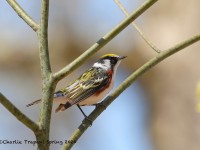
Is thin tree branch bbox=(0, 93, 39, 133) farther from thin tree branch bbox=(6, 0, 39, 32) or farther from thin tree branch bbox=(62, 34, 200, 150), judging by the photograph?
thin tree branch bbox=(6, 0, 39, 32)

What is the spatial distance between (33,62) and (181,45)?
7.54 m

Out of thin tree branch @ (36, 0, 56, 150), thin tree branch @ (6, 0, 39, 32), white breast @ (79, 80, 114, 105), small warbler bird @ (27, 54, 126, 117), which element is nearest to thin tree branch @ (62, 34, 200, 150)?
thin tree branch @ (36, 0, 56, 150)

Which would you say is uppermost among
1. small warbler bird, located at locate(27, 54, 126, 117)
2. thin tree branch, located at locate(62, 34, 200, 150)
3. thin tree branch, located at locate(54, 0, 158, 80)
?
thin tree branch, located at locate(54, 0, 158, 80)

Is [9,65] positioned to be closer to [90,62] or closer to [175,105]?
[90,62]

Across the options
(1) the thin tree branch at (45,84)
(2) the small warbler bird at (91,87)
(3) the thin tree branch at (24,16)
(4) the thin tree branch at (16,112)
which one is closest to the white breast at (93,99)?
(2) the small warbler bird at (91,87)

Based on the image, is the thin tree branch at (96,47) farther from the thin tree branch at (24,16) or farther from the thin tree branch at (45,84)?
the thin tree branch at (24,16)

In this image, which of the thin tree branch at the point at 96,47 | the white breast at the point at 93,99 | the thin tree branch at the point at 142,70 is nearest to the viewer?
the thin tree branch at the point at 96,47

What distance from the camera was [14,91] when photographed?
986 centimetres

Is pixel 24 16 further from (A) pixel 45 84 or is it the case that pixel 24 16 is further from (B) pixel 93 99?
(B) pixel 93 99

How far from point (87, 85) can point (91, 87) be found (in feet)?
0.32

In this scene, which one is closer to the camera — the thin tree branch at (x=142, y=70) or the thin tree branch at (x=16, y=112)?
the thin tree branch at (x=16, y=112)

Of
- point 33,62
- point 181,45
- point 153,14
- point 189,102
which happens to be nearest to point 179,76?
point 189,102

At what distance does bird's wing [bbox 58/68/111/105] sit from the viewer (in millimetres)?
4195

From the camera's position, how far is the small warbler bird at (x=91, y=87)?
414cm
